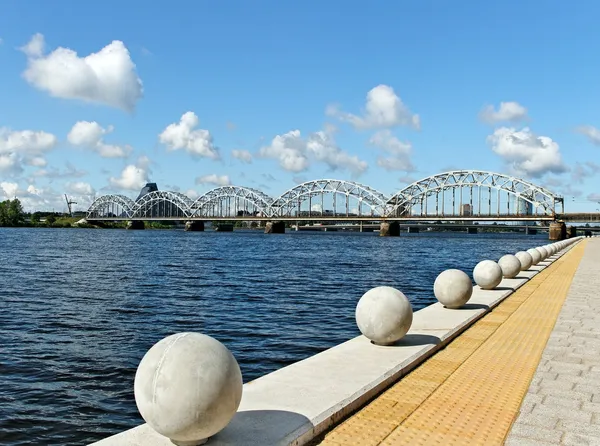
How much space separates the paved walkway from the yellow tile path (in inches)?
5.9

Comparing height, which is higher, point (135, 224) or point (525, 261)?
point (135, 224)

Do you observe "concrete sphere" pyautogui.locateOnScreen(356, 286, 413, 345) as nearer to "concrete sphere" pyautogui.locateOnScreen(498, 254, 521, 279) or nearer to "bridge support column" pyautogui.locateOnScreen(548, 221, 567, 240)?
"concrete sphere" pyautogui.locateOnScreen(498, 254, 521, 279)

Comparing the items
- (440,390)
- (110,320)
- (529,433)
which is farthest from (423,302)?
(529,433)

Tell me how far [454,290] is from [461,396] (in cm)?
642

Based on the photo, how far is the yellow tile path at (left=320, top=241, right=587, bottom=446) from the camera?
545 centimetres

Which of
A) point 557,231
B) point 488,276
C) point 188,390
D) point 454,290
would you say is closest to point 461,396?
point 188,390

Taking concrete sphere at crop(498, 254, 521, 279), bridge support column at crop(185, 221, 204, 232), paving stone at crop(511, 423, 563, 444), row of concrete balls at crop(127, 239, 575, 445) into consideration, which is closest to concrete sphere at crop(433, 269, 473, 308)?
paving stone at crop(511, 423, 563, 444)

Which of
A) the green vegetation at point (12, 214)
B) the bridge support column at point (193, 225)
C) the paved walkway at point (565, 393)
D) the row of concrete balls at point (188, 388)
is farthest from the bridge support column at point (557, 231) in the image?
the green vegetation at point (12, 214)

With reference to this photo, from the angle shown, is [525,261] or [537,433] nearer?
[537,433]

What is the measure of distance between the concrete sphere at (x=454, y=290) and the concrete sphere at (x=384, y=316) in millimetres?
4199

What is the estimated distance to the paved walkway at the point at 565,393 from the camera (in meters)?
5.46

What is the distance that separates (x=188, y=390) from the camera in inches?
188

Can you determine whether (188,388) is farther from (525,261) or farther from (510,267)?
(525,261)

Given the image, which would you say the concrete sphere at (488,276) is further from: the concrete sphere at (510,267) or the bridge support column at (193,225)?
the bridge support column at (193,225)
